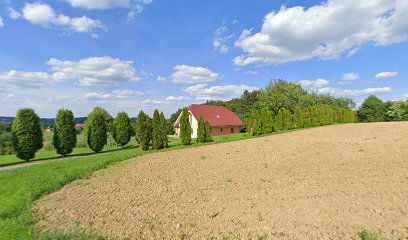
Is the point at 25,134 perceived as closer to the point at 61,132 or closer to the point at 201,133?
the point at 61,132

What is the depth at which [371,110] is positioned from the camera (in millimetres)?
53906

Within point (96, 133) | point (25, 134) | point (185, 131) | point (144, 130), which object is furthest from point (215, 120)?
point (25, 134)

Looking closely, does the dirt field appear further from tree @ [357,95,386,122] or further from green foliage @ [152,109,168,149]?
tree @ [357,95,386,122]

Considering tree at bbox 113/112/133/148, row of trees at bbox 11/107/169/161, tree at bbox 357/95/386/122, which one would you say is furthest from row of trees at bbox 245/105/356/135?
tree at bbox 357/95/386/122

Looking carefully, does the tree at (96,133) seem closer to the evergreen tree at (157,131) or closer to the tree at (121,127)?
the tree at (121,127)

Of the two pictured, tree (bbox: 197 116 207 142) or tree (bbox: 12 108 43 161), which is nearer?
tree (bbox: 12 108 43 161)

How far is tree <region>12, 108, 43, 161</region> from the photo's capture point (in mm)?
21500

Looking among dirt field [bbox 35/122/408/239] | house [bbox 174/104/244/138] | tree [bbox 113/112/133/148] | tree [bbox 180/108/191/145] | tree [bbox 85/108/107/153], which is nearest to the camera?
dirt field [bbox 35/122/408/239]

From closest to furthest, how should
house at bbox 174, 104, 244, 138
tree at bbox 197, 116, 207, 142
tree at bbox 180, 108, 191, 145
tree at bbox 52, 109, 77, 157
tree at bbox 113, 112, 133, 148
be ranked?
tree at bbox 180, 108, 191, 145
tree at bbox 197, 116, 207, 142
tree at bbox 52, 109, 77, 157
tree at bbox 113, 112, 133, 148
house at bbox 174, 104, 244, 138

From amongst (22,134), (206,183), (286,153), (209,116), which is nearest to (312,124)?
(209,116)

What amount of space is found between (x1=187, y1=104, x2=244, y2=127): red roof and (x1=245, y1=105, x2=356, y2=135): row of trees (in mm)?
8708

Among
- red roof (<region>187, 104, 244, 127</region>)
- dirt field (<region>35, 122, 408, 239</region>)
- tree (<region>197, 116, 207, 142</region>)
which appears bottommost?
dirt field (<region>35, 122, 408, 239</region>)

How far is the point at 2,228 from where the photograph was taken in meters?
5.57

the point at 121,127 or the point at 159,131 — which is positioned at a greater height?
the point at 121,127
